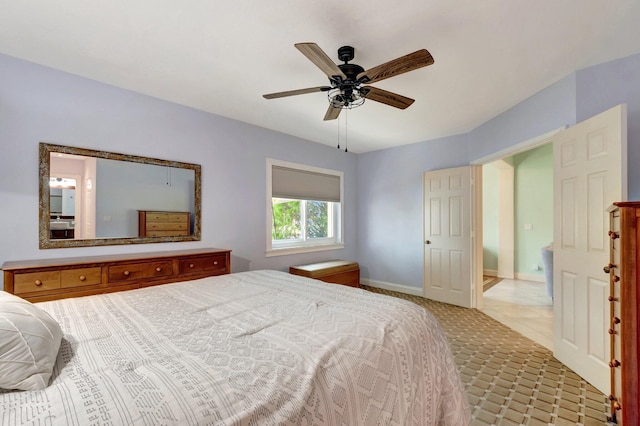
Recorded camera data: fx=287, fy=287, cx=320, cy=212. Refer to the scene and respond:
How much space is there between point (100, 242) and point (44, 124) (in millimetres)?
1080

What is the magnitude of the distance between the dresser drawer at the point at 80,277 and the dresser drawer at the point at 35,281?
4 cm

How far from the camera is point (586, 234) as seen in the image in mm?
2215

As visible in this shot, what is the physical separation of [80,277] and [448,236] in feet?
14.0

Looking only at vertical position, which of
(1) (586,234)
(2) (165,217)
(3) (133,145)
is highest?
(3) (133,145)

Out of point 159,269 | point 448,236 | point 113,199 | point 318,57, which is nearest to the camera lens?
point 318,57

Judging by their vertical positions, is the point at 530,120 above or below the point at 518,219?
above

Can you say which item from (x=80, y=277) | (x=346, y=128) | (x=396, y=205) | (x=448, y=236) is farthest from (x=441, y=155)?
(x=80, y=277)

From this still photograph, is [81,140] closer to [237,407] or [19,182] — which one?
[19,182]

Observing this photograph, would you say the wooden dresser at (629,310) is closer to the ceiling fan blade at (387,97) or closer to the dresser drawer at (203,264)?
the ceiling fan blade at (387,97)

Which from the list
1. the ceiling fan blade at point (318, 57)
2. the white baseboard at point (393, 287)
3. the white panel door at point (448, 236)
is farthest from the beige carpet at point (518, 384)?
the ceiling fan blade at point (318, 57)

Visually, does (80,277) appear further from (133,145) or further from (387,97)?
(387,97)

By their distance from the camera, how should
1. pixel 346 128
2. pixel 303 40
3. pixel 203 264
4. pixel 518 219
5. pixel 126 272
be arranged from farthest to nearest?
pixel 518 219
pixel 346 128
pixel 203 264
pixel 126 272
pixel 303 40

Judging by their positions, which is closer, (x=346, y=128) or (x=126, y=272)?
(x=126, y=272)

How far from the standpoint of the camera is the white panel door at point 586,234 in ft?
6.57
